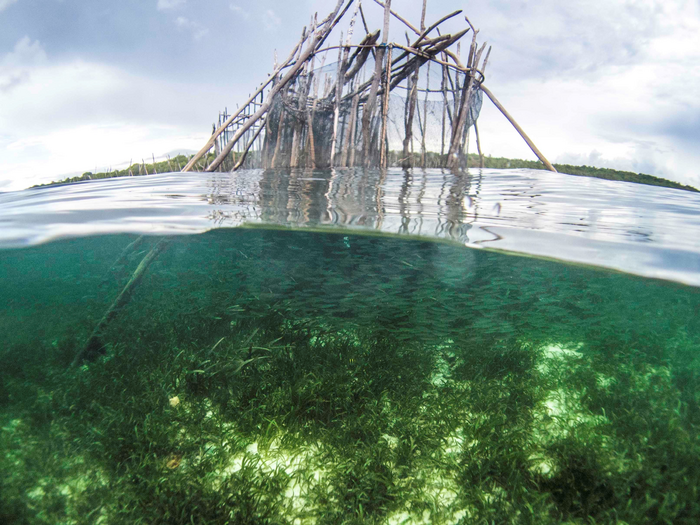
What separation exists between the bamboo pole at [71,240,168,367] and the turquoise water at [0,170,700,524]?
0.05 meters

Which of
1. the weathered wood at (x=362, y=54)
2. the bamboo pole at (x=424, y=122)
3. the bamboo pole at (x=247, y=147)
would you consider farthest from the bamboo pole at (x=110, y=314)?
the bamboo pole at (x=424, y=122)

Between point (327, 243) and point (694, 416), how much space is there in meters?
5.86

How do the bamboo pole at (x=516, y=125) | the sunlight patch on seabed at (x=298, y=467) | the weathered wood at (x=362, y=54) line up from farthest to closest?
the bamboo pole at (x=516, y=125) < the weathered wood at (x=362, y=54) < the sunlight patch on seabed at (x=298, y=467)

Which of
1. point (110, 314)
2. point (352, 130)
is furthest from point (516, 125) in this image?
point (110, 314)

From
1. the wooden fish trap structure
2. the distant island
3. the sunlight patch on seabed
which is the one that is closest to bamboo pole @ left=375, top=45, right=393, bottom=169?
the wooden fish trap structure

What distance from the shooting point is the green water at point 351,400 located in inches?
145

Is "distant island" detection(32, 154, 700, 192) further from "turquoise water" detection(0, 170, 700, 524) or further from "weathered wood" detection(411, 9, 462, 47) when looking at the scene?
"turquoise water" detection(0, 170, 700, 524)

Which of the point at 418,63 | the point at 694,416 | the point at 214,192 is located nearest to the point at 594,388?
the point at 694,416

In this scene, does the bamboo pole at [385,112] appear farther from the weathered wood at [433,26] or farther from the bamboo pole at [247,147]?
the bamboo pole at [247,147]

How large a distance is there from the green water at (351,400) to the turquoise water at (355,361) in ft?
0.11

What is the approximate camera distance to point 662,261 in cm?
512

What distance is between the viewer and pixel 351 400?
478 centimetres

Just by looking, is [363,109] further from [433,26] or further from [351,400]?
[351,400]

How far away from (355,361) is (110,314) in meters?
4.47
